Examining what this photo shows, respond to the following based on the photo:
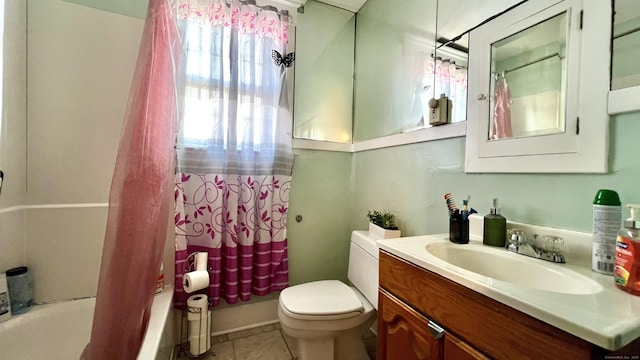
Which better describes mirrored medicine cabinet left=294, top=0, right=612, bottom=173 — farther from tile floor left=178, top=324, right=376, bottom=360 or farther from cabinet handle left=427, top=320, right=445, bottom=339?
tile floor left=178, top=324, right=376, bottom=360

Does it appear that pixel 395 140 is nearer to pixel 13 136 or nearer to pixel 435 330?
pixel 435 330

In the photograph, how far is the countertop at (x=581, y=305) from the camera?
38 cm

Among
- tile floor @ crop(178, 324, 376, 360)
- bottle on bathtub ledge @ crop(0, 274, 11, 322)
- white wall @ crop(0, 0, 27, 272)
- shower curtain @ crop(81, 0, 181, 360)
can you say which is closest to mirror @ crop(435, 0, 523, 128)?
shower curtain @ crop(81, 0, 181, 360)

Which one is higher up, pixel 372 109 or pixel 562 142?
pixel 372 109

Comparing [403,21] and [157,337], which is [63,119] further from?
[403,21]

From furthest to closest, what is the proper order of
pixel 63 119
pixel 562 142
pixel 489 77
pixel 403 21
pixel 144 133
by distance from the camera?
pixel 403 21 → pixel 63 119 → pixel 489 77 → pixel 144 133 → pixel 562 142

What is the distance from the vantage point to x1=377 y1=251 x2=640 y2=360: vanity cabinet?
17.3 inches

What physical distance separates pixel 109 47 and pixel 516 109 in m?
2.01

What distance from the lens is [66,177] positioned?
48.3 inches

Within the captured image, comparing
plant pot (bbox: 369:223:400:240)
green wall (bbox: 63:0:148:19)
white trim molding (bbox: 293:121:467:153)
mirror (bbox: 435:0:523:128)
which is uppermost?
green wall (bbox: 63:0:148:19)

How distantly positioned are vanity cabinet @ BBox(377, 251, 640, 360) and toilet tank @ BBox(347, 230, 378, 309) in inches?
12.4

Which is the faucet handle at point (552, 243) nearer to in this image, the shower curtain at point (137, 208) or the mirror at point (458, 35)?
the mirror at point (458, 35)

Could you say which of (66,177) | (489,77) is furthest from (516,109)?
(66,177)

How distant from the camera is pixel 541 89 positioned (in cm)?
83
